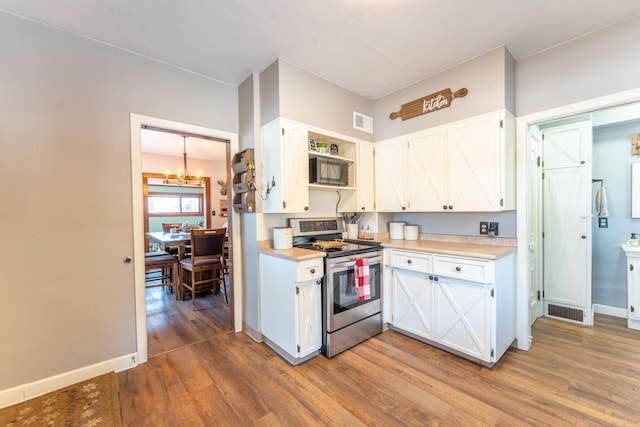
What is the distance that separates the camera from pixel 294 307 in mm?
2260

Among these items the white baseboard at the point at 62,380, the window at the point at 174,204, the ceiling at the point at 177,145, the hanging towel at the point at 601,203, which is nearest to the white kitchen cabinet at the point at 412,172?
the hanging towel at the point at 601,203

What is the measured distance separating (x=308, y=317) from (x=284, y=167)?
4.53 ft

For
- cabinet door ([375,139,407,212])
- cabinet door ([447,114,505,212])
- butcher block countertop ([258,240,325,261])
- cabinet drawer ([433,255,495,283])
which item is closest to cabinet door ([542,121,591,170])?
cabinet door ([447,114,505,212])

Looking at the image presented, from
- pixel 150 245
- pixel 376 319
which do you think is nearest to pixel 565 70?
pixel 376 319

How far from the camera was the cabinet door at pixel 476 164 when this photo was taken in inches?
93.7

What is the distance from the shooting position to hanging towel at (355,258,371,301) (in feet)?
8.38

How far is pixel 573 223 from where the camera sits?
304 cm

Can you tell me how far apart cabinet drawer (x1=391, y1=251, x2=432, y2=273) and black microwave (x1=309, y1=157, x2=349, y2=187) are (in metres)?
1.00

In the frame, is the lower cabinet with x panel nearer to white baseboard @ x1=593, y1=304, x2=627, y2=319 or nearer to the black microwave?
the black microwave

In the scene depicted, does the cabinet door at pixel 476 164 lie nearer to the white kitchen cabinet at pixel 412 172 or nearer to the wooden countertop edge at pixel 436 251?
the white kitchen cabinet at pixel 412 172

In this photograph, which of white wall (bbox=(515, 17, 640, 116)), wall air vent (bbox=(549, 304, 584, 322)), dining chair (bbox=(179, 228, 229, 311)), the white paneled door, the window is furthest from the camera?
the window

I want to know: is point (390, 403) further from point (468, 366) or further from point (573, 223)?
point (573, 223)

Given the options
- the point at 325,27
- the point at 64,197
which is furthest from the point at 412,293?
the point at 64,197

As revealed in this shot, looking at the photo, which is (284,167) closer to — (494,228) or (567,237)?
(494,228)
